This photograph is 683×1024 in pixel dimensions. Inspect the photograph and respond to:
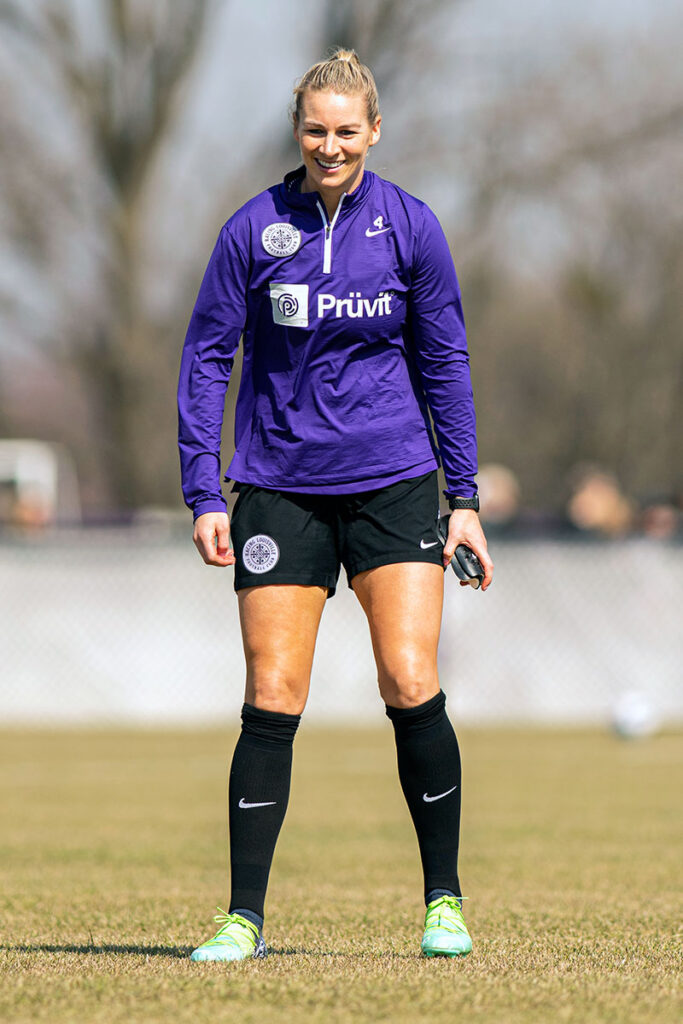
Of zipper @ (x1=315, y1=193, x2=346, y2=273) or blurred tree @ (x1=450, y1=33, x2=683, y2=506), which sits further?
blurred tree @ (x1=450, y1=33, x2=683, y2=506)

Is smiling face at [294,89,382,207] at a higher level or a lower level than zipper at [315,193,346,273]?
higher

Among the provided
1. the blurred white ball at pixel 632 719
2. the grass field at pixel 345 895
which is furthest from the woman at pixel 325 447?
the blurred white ball at pixel 632 719

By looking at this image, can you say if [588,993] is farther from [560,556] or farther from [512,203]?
[512,203]

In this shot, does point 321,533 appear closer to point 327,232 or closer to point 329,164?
point 327,232

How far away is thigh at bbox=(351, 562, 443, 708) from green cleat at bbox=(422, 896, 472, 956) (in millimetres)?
477

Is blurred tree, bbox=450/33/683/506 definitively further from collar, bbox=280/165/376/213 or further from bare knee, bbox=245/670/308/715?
bare knee, bbox=245/670/308/715

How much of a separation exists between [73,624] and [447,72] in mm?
10960

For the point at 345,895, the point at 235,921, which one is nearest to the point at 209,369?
the point at 235,921

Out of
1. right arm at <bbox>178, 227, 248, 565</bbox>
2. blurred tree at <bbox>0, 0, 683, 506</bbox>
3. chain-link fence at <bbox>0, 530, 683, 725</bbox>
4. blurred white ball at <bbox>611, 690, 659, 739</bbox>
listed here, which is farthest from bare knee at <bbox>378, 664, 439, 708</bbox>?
blurred tree at <bbox>0, 0, 683, 506</bbox>

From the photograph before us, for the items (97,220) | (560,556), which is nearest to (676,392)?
(97,220)

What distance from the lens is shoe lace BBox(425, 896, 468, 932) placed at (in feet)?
13.1

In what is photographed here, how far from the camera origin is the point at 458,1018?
10.4 ft

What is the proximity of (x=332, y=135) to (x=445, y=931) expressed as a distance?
186 cm

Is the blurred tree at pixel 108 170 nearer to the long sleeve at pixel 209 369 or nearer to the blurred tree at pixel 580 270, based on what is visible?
the blurred tree at pixel 580 270
